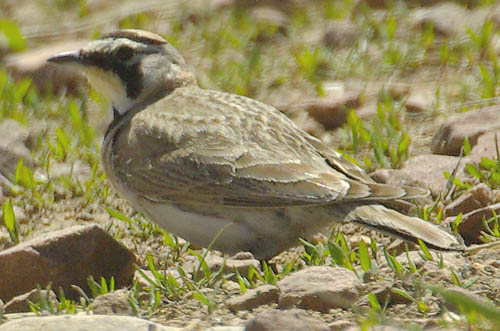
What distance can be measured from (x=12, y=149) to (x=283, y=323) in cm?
363

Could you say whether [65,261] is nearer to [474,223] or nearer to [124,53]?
[124,53]

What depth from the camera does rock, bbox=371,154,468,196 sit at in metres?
5.70

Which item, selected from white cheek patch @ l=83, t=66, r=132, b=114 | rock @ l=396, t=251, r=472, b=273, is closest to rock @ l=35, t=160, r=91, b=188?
white cheek patch @ l=83, t=66, r=132, b=114

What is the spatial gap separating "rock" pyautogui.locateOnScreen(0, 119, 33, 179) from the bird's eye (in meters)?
1.08

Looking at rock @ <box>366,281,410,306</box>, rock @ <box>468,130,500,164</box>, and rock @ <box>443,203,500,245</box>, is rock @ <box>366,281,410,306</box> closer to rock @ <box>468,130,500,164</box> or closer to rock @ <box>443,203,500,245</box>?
rock @ <box>443,203,500,245</box>

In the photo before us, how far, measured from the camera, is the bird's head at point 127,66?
592 centimetres

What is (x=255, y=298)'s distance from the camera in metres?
4.05

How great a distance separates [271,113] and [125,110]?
0.90m

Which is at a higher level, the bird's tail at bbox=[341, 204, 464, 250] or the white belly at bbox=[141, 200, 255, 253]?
the bird's tail at bbox=[341, 204, 464, 250]

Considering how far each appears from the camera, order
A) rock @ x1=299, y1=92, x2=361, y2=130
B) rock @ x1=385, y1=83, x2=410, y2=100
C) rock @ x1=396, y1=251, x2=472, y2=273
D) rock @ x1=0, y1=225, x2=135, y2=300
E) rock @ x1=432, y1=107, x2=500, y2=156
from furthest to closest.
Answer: rock @ x1=385, y1=83, x2=410, y2=100
rock @ x1=299, y1=92, x2=361, y2=130
rock @ x1=432, y1=107, x2=500, y2=156
rock @ x1=0, y1=225, x2=135, y2=300
rock @ x1=396, y1=251, x2=472, y2=273

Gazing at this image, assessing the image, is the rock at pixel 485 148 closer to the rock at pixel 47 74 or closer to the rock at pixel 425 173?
the rock at pixel 425 173

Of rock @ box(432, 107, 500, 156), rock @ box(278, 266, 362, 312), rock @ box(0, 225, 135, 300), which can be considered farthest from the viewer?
rock @ box(432, 107, 500, 156)

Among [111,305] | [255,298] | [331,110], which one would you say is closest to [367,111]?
[331,110]

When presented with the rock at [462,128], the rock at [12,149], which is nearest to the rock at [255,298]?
the rock at [462,128]
